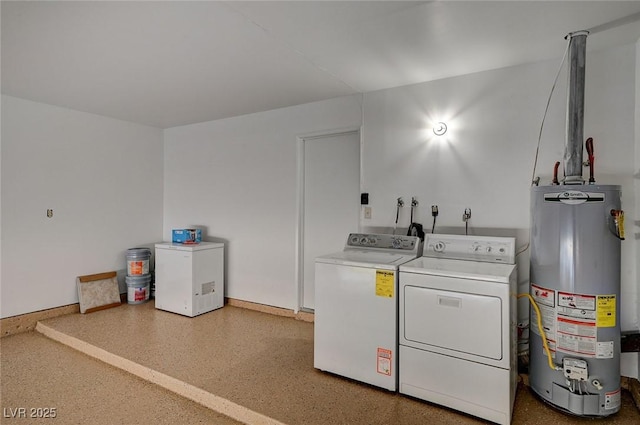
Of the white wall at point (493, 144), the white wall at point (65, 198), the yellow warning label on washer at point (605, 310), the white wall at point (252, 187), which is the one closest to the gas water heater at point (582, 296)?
the yellow warning label on washer at point (605, 310)

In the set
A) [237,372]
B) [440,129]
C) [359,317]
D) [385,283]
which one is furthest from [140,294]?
[440,129]

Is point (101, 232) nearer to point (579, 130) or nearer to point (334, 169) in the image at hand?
point (334, 169)

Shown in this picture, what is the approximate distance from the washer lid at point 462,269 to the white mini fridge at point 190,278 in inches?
97.2

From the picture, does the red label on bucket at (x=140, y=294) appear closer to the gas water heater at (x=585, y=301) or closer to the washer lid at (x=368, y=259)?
the washer lid at (x=368, y=259)

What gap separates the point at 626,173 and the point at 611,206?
20.9 inches

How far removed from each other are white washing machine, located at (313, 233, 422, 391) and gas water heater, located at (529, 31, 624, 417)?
0.93m

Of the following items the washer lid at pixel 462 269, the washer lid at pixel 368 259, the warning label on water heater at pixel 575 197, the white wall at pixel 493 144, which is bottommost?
the washer lid at pixel 462 269

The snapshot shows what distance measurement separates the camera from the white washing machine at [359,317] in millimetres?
2221

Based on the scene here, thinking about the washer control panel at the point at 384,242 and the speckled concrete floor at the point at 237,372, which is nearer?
the speckled concrete floor at the point at 237,372

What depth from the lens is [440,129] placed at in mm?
2871

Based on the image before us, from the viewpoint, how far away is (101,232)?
411 centimetres

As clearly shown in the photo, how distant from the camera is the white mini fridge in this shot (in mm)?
3736

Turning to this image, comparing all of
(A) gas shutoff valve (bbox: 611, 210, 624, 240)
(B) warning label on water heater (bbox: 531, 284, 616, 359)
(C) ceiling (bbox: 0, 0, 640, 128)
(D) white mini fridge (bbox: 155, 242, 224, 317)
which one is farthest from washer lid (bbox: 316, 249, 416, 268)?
(D) white mini fridge (bbox: 155, 242, 224, 317)

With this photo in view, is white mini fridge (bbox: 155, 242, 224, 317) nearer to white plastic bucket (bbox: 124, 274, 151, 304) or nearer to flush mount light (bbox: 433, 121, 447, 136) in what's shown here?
white plastic bucket (bbox: 124, 274, 151, 304)
